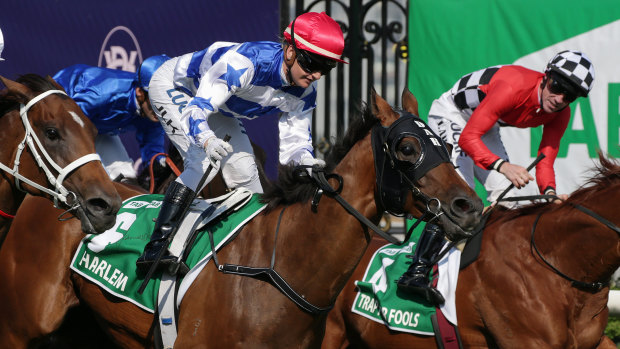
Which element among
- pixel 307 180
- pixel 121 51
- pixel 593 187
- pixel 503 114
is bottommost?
pixel 121 51

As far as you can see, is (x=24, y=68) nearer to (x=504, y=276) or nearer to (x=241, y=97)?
(x=241, y=97)

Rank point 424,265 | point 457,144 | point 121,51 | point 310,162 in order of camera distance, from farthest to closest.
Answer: point 121,51, point 457,144, point 424,265, point 310,162

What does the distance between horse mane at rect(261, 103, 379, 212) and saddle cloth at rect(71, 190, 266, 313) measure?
94mm

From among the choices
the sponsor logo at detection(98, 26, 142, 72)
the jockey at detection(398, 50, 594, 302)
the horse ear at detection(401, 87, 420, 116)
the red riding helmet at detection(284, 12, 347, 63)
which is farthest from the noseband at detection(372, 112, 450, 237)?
the sponsor logo at detection(98, 26, 142, 72)

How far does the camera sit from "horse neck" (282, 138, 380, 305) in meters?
3.22

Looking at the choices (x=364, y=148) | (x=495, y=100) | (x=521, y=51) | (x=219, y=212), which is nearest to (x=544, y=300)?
(x=495, y=100)

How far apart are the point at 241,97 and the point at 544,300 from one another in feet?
5.68

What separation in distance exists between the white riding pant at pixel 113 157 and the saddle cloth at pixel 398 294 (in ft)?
5.54

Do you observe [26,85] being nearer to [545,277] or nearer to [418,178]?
[418,178]

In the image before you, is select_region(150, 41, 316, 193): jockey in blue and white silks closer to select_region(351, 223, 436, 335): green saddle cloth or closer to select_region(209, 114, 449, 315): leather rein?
select_region(209, 114, 449, 315): leather rein

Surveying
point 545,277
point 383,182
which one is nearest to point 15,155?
point 383,182

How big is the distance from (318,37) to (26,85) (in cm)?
119

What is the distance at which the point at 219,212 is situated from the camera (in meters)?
3.62

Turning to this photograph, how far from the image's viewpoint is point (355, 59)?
22.6ft
